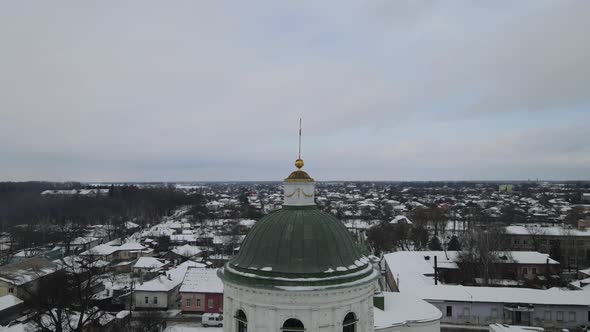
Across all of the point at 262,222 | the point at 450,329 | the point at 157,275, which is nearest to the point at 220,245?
the point at 157,275

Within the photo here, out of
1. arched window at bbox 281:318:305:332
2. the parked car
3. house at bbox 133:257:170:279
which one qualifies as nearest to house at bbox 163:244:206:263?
house at bbox 133:257:170:279

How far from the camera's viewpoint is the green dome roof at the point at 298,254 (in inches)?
279

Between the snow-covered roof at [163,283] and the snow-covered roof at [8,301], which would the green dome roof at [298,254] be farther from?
the snow-covered roof at [8,301]

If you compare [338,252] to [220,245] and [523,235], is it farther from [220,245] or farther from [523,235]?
[523,235]

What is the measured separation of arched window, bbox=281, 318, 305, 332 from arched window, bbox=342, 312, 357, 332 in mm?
913

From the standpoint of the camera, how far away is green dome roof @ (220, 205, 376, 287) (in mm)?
7078

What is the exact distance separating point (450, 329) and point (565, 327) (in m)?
8.41

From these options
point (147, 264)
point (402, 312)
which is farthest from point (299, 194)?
point (147, 264)

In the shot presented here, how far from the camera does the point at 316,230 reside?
7676 millimetres

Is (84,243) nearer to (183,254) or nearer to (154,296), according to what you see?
(183,254)

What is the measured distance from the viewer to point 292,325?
7012 mm

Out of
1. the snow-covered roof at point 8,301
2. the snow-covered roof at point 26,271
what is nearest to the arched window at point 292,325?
the snow-covered roof at point 8,301

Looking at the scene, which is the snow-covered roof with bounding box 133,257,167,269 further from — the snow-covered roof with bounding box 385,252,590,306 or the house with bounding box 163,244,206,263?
the snow-covered roof with bounding box 385,252,590,306

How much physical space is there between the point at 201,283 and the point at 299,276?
2772cm
